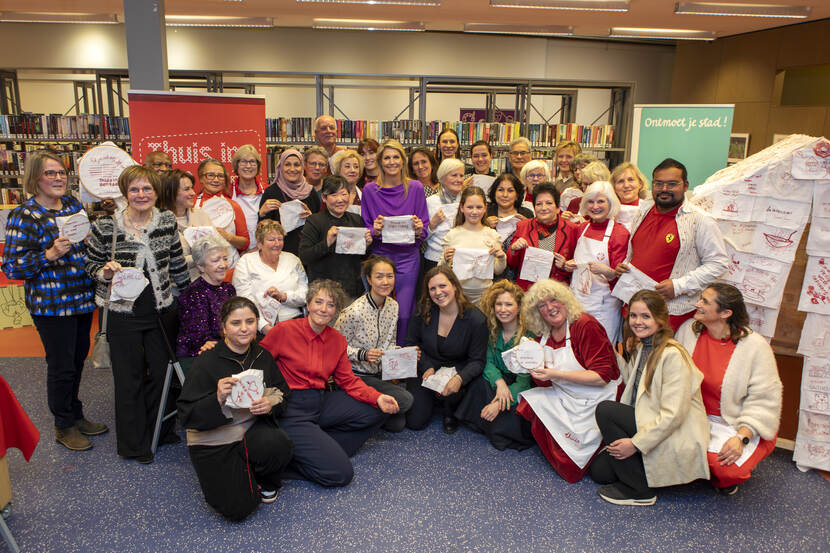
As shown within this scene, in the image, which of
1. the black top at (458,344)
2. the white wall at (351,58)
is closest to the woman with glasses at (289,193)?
the black top at (458,344)

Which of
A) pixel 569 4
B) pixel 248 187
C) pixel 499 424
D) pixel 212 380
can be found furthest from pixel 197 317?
pixel 569 4

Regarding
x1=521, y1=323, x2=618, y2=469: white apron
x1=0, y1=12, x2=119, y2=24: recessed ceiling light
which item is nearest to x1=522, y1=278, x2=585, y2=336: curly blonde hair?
x1=521, y1=323, x2=618, y2=469: white apron

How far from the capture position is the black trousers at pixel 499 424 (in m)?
3.40

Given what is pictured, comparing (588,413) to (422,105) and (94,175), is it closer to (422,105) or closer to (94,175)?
(94,175)

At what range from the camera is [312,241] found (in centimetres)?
375

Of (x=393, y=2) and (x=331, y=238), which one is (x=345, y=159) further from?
(x=393, y=2)

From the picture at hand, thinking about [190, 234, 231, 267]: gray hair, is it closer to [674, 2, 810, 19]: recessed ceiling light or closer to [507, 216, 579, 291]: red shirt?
[507, 216, 579, 291]: red shirt

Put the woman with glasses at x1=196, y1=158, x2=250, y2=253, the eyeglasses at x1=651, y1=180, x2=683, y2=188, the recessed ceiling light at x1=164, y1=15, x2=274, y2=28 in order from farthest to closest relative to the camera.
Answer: the recessed ceiling light at x1=164, y1=15, x2=274, y2=28 → the woman with glasses at x1=196, y1=158, x2=250, y2=253 → the eyeglasses at x1=651, y1=180, x2=683, y2=188

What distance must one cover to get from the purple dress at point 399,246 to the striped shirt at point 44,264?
5.97 feet

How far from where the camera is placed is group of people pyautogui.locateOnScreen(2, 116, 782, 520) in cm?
280

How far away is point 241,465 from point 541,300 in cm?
187

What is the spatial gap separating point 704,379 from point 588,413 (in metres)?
0.64

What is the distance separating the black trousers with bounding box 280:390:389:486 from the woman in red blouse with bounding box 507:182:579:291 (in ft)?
4.70

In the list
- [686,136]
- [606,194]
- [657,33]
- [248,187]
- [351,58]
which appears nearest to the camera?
[606,194]
